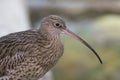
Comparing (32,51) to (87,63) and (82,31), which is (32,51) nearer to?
(87,63)

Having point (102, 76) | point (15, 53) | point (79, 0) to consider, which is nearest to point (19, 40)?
point (15, 53)

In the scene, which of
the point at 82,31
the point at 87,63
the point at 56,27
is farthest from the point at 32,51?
the point at 82,31

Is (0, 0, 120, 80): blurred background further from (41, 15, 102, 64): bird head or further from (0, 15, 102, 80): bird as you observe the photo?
(41, 15, 102, 64): bird head

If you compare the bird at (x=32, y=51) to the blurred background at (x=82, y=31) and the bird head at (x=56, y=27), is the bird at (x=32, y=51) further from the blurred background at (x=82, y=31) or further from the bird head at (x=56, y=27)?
the blurred background at (x=82, y=31)

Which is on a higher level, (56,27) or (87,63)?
(56,27)

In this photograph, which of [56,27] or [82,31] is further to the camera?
[82,31]

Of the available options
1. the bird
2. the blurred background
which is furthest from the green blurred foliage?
the bird

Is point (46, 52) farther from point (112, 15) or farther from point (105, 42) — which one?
point (112, 15)
